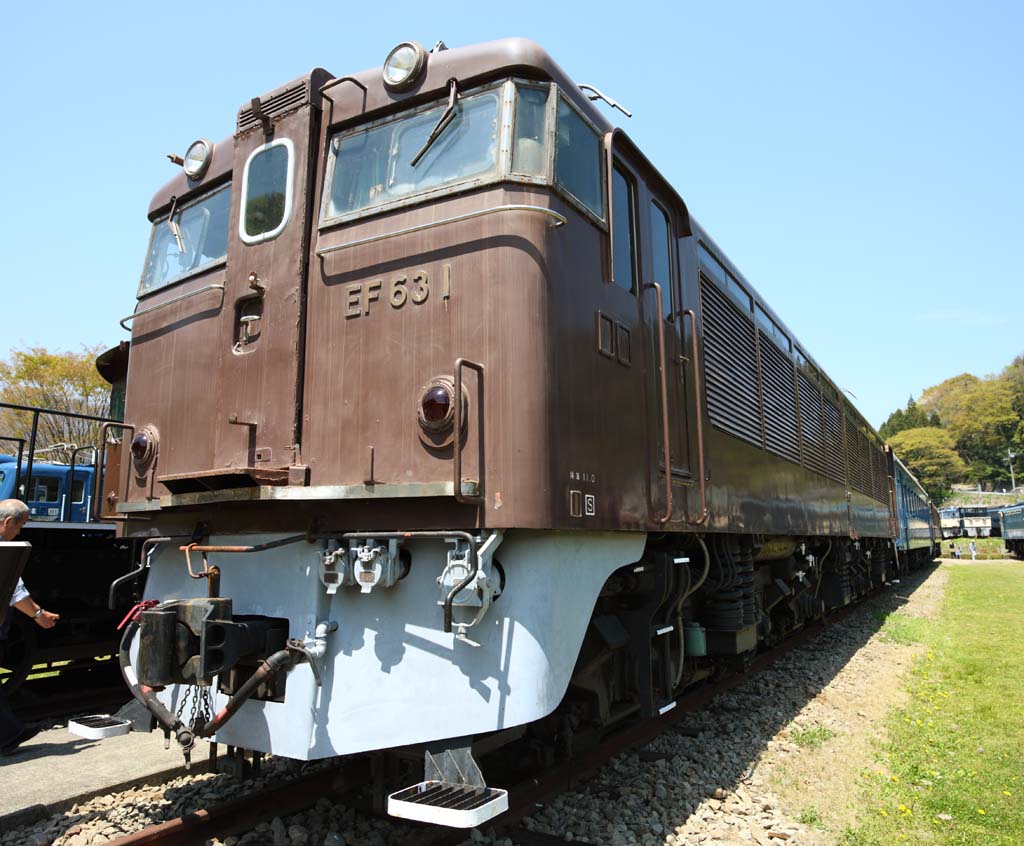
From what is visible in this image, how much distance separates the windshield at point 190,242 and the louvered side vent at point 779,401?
5.19m

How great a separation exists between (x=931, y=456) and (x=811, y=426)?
10046 centimetres

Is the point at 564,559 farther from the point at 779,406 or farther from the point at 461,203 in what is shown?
the point at 779,406

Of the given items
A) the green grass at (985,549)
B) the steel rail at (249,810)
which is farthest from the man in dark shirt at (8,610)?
the green grass at (985,549)

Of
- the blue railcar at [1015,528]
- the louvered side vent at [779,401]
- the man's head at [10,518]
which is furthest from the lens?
the blue railcar at [1015,528]

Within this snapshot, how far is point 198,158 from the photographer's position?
16.4 ft

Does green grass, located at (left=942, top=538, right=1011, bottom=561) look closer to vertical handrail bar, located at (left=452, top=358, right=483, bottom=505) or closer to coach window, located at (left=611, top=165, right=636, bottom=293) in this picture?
coach window, located at (left=611, top=165, right=636, bottom=293)

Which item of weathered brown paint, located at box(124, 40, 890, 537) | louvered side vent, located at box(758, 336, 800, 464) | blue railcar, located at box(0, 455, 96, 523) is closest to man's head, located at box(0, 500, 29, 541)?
weathered brown paint, located at box(124, 40, 890, 537)

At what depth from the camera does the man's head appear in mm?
5277

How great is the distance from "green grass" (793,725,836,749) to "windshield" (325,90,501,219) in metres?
4.99

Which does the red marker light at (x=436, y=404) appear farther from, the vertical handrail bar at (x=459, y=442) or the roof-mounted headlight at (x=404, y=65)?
the roof-mounted headlight at (x=404, y=65)

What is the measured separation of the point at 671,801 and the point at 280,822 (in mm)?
2262

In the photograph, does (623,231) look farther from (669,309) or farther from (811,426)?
(811,426)

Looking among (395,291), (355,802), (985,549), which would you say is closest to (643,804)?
(355,802)

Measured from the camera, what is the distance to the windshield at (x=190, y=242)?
4820 mm
